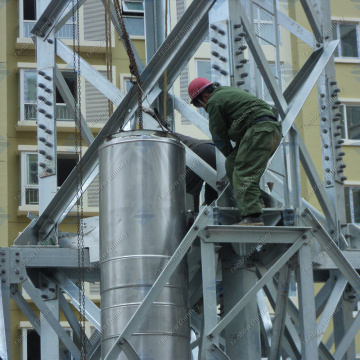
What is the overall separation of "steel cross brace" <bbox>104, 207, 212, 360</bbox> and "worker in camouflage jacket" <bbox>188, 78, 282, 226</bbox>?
51 cm

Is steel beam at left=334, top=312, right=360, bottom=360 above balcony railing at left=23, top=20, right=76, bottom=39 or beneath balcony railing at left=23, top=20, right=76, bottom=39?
beneath

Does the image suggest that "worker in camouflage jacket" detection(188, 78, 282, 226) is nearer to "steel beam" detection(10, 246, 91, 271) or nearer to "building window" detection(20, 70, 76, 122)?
"steel beam" detection(10, 246, 91, 271)

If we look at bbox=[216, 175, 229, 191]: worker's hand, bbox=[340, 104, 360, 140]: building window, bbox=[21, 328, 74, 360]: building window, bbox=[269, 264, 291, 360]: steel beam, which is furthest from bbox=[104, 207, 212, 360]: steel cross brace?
bbox=[340, 104, 360, 140]: building window

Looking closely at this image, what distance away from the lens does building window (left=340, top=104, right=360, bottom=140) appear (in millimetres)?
46094

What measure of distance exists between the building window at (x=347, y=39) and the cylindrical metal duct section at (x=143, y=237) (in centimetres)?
3646

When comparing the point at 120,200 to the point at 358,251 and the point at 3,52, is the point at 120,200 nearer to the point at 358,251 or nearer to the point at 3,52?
the point at 358,251

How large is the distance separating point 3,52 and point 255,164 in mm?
32818

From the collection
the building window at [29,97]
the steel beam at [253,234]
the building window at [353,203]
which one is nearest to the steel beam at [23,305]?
the steel beam at [253,234]

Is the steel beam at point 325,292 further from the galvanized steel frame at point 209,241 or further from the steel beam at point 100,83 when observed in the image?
the steel beam at point 100,83

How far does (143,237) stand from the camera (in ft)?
37.0

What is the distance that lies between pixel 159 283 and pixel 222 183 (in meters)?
1.76

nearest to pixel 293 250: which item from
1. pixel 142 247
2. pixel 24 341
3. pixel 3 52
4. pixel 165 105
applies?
pixel 142 247

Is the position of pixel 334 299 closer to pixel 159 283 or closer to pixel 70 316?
pixel 159 283

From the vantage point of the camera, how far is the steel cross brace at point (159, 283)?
35.6 ft
